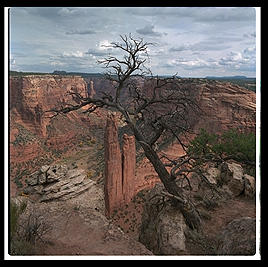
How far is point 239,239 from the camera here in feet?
18.5

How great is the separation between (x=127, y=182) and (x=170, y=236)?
14.3m

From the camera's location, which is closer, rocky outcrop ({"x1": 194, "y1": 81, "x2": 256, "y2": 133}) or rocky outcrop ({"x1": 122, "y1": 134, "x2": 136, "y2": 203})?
rocky outcrop ({"x1": 122, "y1": 134, "x2": 136, "y2": 203})

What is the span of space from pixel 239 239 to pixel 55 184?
1499cm

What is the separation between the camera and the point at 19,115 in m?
45.1

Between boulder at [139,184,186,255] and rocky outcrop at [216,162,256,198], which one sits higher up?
rocky outcrop at [216,162,256,198]

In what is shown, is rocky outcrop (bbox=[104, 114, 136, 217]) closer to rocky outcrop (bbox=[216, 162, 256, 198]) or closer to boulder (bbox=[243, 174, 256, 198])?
rocky outcrop (bbox=[216, 162, 256, 198])

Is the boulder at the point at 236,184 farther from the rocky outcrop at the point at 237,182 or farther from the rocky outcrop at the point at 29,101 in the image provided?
the rocky outcrop at the point at 29,101

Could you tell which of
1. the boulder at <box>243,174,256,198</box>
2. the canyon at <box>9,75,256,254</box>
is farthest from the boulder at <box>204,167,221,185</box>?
the canyon at <box>9,75,256,254</box>

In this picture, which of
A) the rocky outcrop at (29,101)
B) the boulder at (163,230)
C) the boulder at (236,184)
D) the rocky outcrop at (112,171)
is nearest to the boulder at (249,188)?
the boulder at (236,184)

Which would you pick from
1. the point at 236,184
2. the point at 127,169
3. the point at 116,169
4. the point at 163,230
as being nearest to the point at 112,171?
the point at 116,169

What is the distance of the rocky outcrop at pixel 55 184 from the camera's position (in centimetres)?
1717

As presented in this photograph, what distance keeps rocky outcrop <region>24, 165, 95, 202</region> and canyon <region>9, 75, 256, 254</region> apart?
3.05 feet

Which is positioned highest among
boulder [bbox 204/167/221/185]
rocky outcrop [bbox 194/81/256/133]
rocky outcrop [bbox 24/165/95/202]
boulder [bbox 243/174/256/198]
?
rocky outcrop [bbox 194/81/256/133]

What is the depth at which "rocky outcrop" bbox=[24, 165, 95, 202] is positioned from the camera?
17.2m
